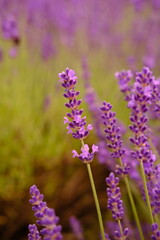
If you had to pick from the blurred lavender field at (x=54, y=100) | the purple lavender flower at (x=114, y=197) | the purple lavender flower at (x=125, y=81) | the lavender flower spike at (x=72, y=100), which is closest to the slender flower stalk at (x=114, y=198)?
the purple lavender flower at (x=114, y=197)

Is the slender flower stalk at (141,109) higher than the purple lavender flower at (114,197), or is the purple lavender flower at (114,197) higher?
the slender flower stalk at (141,109)

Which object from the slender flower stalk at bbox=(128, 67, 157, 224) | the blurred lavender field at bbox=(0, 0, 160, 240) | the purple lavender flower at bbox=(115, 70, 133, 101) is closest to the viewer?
the slender flower stalk at bbox=(128, 67, 157, 224)

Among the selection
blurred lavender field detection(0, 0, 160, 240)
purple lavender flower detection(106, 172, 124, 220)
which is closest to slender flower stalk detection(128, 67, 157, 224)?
purple lavender flower detection(106, 172, 124, 220)

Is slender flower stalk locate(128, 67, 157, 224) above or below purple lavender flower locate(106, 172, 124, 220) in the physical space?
above

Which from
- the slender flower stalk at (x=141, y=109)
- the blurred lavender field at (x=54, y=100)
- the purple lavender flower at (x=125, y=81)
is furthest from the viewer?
the blurred lavender field at (x=54, y=100)

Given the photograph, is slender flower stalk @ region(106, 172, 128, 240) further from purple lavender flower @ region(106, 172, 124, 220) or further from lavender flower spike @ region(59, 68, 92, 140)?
lavender flower spike @ region(59, 68, 92, 140)

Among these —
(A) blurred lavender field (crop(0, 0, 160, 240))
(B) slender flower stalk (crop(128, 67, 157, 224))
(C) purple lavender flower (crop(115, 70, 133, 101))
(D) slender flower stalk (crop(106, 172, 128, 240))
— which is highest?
(A) blurred lavender field (crop(0, 0, 160, 240))

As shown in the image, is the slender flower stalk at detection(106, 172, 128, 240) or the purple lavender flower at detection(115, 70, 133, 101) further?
the purple lavender flower at detection(115, 70, 133, 101)

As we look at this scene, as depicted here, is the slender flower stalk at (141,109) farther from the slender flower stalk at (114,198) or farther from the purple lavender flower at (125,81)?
the purple lavender flower at (125,81)

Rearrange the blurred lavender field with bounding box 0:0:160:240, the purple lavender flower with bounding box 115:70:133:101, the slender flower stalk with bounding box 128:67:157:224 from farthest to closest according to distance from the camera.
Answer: the blurred lavender field with bounding box 0:0:160:240 < the purple lavender flower with bounding box 115:70:133:101 < the slender flower stalk with bounding box 128:67:157:224
